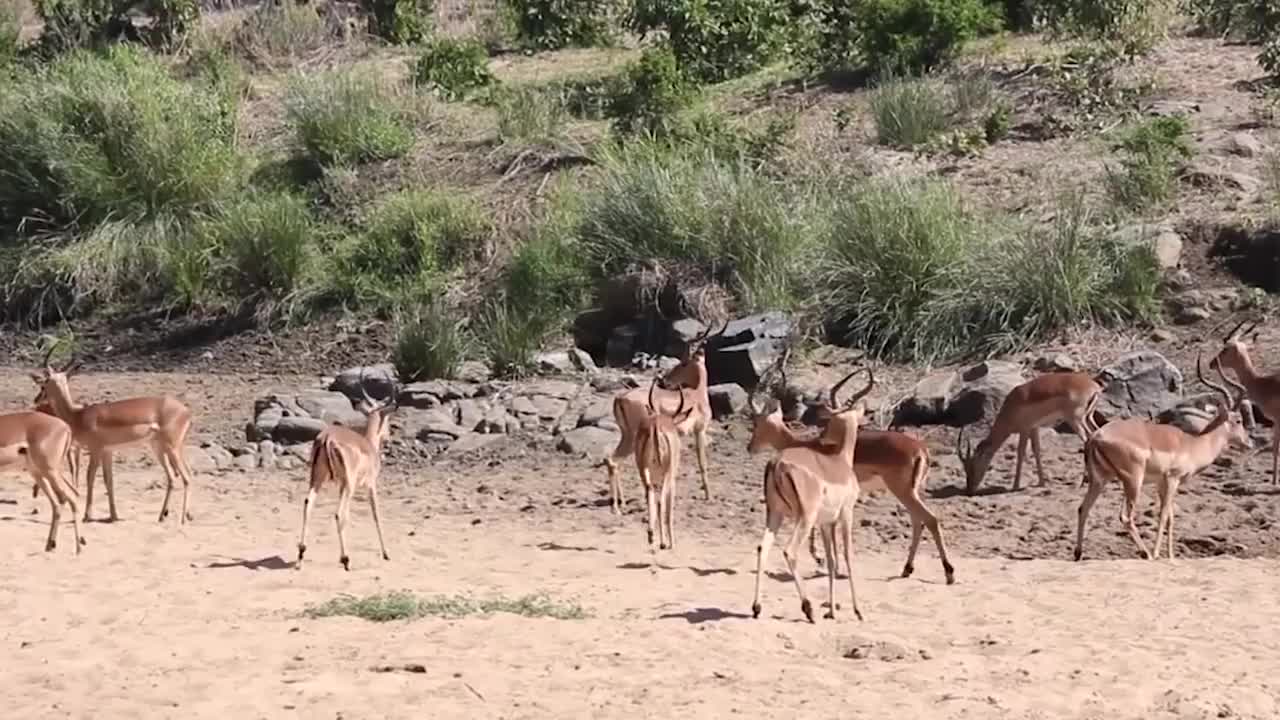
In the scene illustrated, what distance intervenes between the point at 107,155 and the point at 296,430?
890 cm

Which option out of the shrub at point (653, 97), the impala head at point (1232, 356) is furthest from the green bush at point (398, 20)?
the impala head at point (1232, 356)

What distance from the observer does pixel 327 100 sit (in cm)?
2711

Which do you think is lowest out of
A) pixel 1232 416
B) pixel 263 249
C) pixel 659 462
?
pixel 263 249

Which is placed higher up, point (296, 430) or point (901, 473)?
point (901, 473)

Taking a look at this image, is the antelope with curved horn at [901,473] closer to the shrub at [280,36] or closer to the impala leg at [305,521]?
the impala leg at [305,521]

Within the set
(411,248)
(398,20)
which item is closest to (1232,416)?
(411,248)

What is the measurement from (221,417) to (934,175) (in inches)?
322

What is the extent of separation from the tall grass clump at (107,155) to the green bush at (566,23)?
20.4 feet

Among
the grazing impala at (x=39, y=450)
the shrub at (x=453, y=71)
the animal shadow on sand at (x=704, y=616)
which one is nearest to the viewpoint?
Answer: the animal shadow on sand at (x=704, y=616)

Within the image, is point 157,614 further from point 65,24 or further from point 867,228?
point 65,24

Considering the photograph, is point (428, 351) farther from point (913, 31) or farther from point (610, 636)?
point (913, 31)

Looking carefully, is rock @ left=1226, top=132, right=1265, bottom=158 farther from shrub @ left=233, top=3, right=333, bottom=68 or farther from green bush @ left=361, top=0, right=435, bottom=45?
shrub @ left=233, top=3, right=333, bottom=68

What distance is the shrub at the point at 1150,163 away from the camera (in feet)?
69.8

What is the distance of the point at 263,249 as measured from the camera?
77.8ft
